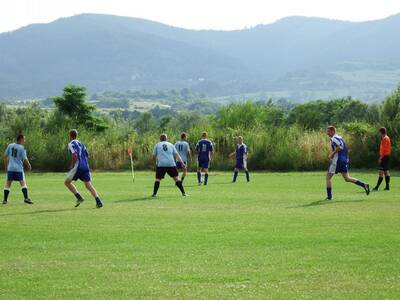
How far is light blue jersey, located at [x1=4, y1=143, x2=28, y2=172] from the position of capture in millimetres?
19609

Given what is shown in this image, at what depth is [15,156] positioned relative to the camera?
774 inches

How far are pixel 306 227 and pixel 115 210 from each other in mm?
5343

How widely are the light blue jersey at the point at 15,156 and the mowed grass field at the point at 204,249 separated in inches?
39.9

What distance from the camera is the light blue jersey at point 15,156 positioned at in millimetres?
19609

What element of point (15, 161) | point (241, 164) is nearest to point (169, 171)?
point (15, 161)

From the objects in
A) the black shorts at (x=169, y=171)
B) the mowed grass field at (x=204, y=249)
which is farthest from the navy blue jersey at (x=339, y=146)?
the black shorts at (x=169, y=171)

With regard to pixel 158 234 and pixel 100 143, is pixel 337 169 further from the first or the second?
pixel 100 143

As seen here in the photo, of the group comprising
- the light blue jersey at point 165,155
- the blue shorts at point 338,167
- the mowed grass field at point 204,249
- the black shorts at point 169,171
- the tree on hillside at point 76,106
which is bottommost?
the mowed grass field at point 204,249

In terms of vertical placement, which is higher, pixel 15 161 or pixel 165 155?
pixel 165 155

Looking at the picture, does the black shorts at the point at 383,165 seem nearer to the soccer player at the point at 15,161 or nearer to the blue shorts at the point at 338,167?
the blue shorts at the point at 338,167

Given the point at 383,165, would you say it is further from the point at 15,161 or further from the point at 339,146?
the point at 15,161

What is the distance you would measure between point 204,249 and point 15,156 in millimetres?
10072

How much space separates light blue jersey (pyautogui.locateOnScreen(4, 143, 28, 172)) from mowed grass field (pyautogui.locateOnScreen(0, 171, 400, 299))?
3.32 ft

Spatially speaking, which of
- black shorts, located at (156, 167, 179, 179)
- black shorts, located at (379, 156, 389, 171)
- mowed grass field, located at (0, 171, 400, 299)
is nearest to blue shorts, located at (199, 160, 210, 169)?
black shorts, located at (156, 167, 179, 179)
